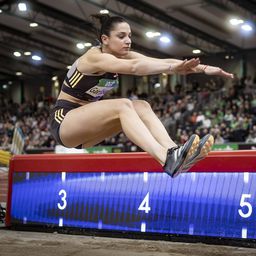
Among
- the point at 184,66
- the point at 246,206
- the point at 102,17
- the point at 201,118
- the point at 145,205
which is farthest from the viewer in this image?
the point at 201,118

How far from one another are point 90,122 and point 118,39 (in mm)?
683

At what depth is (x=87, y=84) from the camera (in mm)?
4164

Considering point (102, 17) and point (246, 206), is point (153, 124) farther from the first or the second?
point (246, 206)

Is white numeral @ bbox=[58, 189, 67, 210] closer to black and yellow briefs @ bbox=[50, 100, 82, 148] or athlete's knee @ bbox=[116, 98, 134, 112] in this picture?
black and yellow briefs @ bbox=[50, 100, 82, 148]

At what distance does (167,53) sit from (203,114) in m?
9.00

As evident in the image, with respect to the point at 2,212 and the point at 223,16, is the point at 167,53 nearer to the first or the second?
the point at 223,16

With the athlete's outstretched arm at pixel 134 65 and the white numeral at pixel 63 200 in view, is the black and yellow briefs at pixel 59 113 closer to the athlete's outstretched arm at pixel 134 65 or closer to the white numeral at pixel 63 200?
the athlete's outstretched arm at pixel 134 65

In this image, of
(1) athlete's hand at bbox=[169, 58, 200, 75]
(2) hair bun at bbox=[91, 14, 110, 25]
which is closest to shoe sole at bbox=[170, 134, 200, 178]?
(1) athlete's hand at bbox=[169, 58, 200, 75]

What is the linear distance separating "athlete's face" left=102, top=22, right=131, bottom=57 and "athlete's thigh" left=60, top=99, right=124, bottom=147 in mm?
423

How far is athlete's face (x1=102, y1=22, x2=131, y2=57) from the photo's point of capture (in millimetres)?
4047

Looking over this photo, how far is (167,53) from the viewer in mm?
25188

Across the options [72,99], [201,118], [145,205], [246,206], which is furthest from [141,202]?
[201,118]

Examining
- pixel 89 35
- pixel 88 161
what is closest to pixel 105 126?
pixel 88 161

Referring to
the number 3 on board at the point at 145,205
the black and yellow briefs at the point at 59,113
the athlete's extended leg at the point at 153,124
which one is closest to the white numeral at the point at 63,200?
the number 3 on board at the point at 145,205
